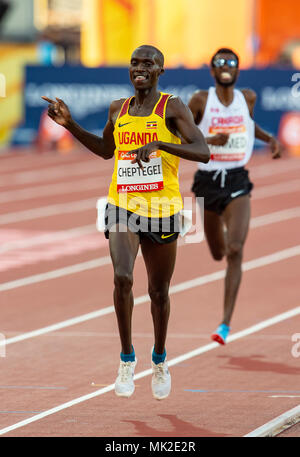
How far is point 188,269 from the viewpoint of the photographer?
12.9 m

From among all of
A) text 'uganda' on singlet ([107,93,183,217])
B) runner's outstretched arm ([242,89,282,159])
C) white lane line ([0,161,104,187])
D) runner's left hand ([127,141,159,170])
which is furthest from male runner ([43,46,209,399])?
white lane line ([0,161,104,187])

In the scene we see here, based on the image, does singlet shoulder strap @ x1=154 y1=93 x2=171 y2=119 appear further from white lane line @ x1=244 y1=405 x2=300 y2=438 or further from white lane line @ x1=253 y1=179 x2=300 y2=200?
white lane line @ x1=253 y1=179 x2=300 y2=200

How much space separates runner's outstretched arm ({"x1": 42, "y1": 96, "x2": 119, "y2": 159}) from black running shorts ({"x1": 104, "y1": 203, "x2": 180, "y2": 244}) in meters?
0.42

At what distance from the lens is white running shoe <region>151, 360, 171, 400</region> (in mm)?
7062

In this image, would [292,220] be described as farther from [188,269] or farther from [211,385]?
[211,385]

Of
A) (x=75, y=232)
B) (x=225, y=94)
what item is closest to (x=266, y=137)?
(x=225, y=94)

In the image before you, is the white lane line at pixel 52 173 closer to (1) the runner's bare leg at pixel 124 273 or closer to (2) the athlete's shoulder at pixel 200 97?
(2) the athlete's shoulder at pixel 200 97

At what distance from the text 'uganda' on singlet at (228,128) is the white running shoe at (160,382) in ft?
9.29

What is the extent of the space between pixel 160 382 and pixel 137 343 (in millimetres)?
2030

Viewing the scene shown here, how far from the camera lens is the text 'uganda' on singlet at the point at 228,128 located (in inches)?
378

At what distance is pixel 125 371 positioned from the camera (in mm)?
6941

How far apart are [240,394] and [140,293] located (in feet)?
13.2

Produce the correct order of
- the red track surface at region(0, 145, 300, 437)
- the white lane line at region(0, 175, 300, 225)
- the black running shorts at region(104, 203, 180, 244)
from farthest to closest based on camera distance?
the white lane line at region(0, 175, 300, 225), the black running shorts at region(104, 203, 180, 244), the red track surface at region(0, 145, 300, 437)

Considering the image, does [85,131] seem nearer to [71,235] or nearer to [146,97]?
[146,97]
